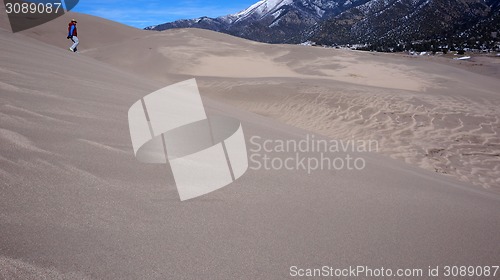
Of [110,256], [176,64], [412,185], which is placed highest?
[110,256]

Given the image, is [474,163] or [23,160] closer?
[23,160]

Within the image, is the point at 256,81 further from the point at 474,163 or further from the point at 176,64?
the point at 474,163

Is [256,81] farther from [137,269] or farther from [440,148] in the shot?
[137,269]

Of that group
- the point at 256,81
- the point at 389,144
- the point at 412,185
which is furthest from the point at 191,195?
the point at 256,81

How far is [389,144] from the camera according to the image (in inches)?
260

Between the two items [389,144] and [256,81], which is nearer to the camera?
[389,144]

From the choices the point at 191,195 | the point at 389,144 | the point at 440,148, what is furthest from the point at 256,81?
the point at 191,195

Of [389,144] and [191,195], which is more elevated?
[191,195]

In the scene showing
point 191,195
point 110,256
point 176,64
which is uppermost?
point 110,256

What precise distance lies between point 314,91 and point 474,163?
5.13 metres

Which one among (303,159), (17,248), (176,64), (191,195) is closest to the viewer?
(17,248)

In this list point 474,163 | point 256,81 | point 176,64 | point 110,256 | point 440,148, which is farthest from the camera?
point 176,64

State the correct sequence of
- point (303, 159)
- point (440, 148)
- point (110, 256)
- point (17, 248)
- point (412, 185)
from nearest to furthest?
1. point (17, 248)
2. point (110, 256)
3. point (412, 185)
4. point (303, 159)
5. point (440, 148)

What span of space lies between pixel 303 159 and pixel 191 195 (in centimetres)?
140
